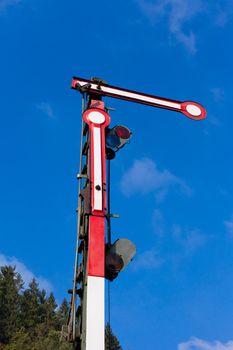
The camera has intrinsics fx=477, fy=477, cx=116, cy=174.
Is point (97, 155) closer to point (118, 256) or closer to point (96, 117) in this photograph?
point (96, 117)

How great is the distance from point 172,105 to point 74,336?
6.05 m

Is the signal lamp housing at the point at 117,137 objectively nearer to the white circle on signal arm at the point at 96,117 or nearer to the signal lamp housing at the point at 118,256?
the white circle on signal arm at the point at 96,117

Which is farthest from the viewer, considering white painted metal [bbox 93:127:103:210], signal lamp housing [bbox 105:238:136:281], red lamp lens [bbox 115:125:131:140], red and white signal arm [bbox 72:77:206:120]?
red and white signal arm [bbox 72:77:206:120]

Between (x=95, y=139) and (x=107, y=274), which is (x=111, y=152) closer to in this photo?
(x=95, y=139)

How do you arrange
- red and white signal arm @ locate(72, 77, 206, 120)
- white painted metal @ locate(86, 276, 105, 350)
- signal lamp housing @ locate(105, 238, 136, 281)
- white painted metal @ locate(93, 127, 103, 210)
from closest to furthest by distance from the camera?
white painted metal @ locate(86, 276, 105, 350)
signal lamp housing @ locate(105, 238, 136, 281)
white painted metal @ locate(93, 127, 103, 210)
red and white signal arm @ locate(72, 77, 206, 120)

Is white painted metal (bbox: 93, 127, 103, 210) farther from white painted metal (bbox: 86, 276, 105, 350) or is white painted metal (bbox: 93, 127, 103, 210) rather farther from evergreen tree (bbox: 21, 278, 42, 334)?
evergreen tree (bbox: 21, 278, 42, 334)

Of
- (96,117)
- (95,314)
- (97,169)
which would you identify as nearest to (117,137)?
(96,117)

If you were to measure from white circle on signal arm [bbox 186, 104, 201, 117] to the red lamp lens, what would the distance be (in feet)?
7.01

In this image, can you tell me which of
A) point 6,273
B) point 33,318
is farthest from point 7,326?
point 6,273

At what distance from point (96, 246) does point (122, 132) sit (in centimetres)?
295

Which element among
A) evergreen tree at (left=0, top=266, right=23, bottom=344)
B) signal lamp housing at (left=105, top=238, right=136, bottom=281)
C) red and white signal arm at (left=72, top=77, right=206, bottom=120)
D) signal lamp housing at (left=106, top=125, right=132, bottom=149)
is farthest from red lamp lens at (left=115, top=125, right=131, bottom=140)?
evergreen tree at (left=0, top=266, right=23, bottom=344)

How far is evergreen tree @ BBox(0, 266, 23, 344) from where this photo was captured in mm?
61472

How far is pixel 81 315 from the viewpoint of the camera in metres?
8.77

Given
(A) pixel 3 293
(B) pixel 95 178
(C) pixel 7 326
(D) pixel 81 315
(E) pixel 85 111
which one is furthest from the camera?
(A) pixel 3 293
